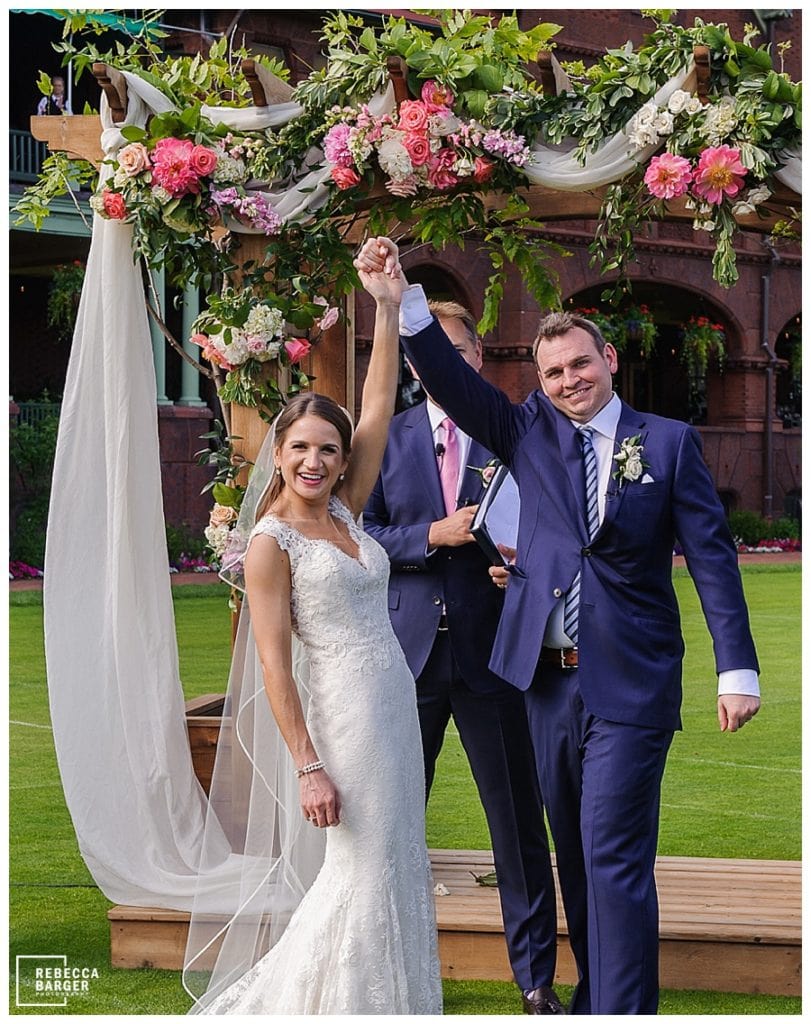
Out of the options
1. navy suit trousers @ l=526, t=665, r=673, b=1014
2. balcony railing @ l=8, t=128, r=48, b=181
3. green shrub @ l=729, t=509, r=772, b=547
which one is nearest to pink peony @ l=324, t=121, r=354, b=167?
navy suit trousers @ l=526, t=665, r=673, b=1014

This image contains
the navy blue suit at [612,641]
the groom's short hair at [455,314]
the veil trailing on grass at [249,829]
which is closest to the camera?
the navy blue suit at [612,641]

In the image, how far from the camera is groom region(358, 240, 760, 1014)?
13.9 ft

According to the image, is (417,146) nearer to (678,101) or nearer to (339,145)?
(339,145)

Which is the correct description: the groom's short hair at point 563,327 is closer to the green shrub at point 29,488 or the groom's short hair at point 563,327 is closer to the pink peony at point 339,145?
the pink peony at point 339,145

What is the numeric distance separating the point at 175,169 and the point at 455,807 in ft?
13.6

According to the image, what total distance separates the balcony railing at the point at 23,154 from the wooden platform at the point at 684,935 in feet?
59.3

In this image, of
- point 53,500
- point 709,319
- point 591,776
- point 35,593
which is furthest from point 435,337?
point 709,319

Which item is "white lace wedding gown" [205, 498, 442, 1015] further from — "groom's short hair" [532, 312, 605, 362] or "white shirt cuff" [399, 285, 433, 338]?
"groom's short hair" [532, 312, 605, 362]

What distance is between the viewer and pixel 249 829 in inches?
183

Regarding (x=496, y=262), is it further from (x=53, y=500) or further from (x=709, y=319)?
(x=709, y=319)

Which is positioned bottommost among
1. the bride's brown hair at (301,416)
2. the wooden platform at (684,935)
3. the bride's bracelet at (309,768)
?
the wooden platform at (684,935)

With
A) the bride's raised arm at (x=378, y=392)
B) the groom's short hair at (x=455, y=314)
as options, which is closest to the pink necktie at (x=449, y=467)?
the groom's short hair at (x=455, y=314)

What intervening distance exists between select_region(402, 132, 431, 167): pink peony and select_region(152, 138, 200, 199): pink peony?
2.68 ft

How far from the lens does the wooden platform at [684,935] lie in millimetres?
5117
